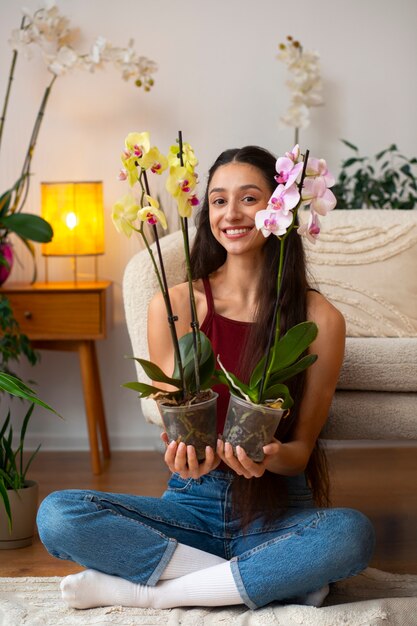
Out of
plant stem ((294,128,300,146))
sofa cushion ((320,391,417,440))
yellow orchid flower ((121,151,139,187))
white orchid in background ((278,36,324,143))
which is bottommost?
sofa cushion ((320,391,417,440))

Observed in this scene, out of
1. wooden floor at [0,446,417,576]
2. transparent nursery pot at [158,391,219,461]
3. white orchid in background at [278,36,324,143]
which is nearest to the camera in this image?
transparent nursery pot at [158,391,219,461]

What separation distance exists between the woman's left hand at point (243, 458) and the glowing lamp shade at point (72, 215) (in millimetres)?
1918

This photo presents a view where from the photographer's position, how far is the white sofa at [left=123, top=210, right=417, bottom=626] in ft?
6.17

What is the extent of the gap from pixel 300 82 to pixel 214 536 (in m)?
2.10

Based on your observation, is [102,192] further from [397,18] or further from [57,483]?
[397,18]

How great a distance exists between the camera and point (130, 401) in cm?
385

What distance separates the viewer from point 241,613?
190 cm

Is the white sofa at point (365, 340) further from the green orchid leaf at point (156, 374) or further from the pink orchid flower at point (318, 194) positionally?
the pink orchid flower at point (318, 194)

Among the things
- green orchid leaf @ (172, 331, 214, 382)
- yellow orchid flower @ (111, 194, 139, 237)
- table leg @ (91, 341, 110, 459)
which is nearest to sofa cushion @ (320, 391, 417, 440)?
green orchid leaf @ (172, 331, 214, 382)

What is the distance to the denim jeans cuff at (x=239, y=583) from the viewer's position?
1.87m

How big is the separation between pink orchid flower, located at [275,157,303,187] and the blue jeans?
0.74 meters

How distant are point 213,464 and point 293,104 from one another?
88.2 inches

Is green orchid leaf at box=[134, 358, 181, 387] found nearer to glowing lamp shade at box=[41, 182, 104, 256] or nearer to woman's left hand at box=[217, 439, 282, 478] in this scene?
woman's left hand at box=[217, 439, 282, 478]

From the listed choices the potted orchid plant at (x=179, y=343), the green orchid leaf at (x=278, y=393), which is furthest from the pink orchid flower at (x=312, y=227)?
the green orchid leaf at (x=278, y=393)
